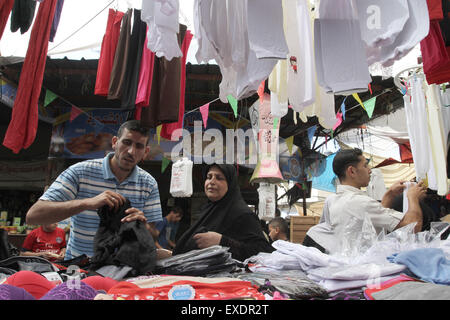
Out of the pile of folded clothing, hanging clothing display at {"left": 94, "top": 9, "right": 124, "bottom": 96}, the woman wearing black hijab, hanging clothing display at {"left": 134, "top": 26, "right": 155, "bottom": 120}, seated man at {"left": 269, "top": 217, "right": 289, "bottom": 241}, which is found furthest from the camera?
seated man at {"left": 269, "top": 217, "right": 289, "bottom": 241}

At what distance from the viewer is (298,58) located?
2.17m

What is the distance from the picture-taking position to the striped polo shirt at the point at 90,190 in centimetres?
218

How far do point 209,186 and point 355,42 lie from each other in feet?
5.07

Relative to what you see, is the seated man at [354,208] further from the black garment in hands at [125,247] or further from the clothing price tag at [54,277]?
the clothing price tag at [54,277]

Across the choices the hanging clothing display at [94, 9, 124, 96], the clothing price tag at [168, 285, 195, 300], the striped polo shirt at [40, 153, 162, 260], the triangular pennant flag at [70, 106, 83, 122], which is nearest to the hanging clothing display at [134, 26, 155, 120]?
the hanging clothing display at [94, 9, 124, 96]

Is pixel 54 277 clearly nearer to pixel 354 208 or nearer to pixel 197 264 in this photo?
pixel 197 264

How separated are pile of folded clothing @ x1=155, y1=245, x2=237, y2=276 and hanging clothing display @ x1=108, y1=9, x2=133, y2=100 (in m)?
2.51

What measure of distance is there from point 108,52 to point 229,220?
2.66 metres

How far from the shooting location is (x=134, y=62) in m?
3.73

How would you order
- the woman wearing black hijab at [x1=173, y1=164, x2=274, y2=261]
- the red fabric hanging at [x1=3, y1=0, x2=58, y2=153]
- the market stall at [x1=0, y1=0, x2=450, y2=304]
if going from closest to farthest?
the market stall at [x1=0, y1=0, x2=450, y2=304] → the woman wearing black hijab at [x1=173, y1=164, x2=274, y2=261] → the red fabric hanging at [x1=3, y1=0, x2=58, y2=153]

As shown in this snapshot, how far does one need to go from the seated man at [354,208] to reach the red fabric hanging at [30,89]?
2518 mm

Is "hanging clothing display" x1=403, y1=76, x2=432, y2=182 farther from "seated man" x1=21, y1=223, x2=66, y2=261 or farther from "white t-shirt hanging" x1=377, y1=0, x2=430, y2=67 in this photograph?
"seated man" x1=21, y1=223, x2=66, y2=261

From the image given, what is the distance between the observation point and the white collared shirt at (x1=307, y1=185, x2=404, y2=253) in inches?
97.7

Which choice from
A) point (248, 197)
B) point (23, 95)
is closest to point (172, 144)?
point (248, 197)
